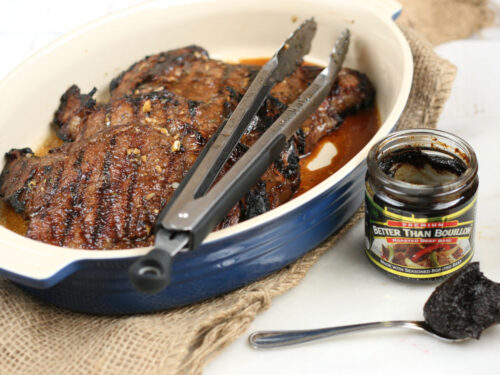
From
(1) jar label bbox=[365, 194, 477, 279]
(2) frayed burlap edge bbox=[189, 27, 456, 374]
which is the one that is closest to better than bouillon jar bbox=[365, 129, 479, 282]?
(1) jar label bbox=[365, 194, 477, 279]

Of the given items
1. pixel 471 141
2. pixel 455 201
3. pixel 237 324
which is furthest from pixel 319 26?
pixel 237 324

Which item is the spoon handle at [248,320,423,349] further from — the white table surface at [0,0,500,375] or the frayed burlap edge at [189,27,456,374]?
the frayed burlap edge at [189,27,456,374]

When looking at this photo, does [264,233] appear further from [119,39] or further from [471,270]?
[119,39]

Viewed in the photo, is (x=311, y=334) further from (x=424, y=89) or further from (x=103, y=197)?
(x=424, y=89)

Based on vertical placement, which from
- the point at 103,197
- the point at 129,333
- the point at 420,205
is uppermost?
the point at 103,197

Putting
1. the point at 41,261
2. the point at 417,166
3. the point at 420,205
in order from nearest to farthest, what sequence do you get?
the point at 41,261 < the point at 420,205 < the point at 417,166

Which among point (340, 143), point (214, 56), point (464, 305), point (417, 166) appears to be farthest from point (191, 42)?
point (464, 305)

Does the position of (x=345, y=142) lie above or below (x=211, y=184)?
below
